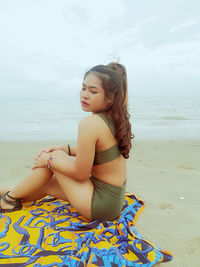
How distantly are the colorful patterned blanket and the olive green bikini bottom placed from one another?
0.26 feet

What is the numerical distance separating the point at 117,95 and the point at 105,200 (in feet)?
3.34

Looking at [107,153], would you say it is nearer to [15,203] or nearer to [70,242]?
[70,242]

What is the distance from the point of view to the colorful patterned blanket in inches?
73.1

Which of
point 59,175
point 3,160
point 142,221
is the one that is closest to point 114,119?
point 59,175

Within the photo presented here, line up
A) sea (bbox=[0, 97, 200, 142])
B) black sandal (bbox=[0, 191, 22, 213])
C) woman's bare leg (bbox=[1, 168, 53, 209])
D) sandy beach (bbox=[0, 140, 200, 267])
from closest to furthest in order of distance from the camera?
sandy beach (bbox=[0, 140, 200, 267]) < woman's bare leg (bbox=[1, 168, 53, 209]) < black sandal (bbox=[0, 191, 22, 213]) < sea (bbox=[0, 97, 200, 142])

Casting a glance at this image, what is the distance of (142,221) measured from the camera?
2713 mm

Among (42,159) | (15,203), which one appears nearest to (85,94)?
(42,159)

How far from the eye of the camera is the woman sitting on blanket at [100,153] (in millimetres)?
2135

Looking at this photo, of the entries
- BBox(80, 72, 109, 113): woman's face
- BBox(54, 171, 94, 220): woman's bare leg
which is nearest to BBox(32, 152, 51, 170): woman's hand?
BBox(54, 171, 94, 220): woman's bare leg

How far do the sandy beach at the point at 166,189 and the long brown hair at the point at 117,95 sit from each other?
3.27 ft

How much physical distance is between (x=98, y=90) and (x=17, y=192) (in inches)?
56.9

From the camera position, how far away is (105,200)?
227 cm

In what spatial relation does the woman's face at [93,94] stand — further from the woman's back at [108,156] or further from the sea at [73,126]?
the sea at [73,126]

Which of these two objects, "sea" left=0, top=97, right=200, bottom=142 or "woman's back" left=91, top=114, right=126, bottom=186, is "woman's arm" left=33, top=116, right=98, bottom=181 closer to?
"woman's back" left=91, top=114, right=126, bottom=186
